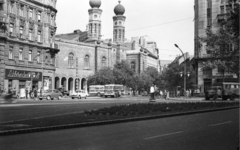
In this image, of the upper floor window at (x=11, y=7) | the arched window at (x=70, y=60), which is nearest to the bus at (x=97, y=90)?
the arched window at (x=70, y=60)

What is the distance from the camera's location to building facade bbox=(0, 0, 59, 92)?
44.1m

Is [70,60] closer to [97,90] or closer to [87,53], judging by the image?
[87,53]

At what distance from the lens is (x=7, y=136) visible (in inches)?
409

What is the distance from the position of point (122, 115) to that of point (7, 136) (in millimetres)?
7188

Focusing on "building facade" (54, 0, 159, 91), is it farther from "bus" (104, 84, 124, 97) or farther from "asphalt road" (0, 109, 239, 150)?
"asphalt road" (0, 109, 239, 150)

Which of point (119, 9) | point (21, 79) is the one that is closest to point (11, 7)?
point (21, 79)

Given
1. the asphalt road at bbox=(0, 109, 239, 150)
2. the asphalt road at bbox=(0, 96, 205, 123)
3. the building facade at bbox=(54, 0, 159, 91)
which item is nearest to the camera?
the asphalt road at bbox=(0, 109, 239, 150)

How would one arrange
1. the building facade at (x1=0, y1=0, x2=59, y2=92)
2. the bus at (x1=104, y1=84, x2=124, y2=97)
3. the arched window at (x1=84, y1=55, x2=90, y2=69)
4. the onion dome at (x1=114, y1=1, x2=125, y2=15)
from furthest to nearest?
the onion dome at (x1=114, y1=1, x2=125, y2=15), the arched window at (x1=84, y1=55, x2=90, y2=69), the bus at (x1=104, y1=84, x2=124, y2=97), the building facade at (x1=0, y1=0, x2=59, y2=92)

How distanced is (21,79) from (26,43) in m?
5.43

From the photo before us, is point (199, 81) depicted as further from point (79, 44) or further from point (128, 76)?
point (79, 44)

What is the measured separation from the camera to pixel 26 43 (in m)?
47.9

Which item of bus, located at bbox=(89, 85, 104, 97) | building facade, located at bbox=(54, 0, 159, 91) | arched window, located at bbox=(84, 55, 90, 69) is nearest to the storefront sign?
bus, located at bbox=(89, 85, 104, 97)

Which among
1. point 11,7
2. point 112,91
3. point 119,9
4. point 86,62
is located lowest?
point 112,91

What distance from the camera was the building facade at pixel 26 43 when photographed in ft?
145
